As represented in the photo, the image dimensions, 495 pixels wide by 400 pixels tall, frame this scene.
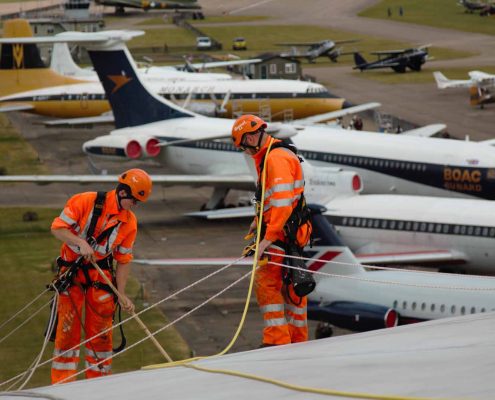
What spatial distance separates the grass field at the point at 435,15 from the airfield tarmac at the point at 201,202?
29.0 feet

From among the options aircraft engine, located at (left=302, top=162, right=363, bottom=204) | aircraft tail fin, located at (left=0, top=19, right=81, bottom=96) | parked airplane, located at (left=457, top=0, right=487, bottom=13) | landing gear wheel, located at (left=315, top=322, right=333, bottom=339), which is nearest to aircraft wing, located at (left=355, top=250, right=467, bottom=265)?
aircraft engine, located at (left=302, top=162, right=363, bottom=204)

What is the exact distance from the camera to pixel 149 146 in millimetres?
44188

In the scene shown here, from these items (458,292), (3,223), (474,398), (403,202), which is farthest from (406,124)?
(474,398)

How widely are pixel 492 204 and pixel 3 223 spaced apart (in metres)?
17.2

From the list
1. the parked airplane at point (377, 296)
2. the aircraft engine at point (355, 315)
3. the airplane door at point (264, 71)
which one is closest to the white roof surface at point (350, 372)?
the parked airplane at point (377, 296)

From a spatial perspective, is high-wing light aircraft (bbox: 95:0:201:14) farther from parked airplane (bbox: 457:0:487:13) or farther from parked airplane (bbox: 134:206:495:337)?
parked airplane (bbox: 134:206:495:337)

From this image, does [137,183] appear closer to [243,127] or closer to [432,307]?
[243,127]

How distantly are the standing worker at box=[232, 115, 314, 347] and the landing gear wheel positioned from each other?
40.4 feet

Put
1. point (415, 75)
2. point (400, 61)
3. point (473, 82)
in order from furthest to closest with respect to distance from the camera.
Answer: point (400, 61) → point (415, 75) → point (473, 82)

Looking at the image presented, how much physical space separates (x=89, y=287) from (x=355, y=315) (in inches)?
482

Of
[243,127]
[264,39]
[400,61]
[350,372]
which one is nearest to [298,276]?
[243,127]

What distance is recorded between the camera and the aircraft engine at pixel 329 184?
116 ft

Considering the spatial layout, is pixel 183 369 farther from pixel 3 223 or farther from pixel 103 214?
pixel 3 223

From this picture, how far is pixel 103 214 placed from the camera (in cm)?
1438
